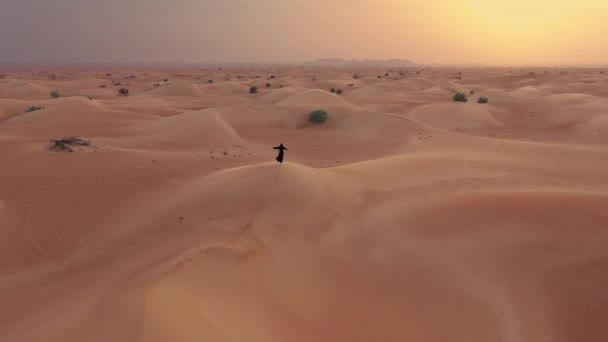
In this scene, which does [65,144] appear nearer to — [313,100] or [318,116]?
[318,116]

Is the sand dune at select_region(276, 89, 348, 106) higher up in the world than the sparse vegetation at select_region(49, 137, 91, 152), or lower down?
higher up

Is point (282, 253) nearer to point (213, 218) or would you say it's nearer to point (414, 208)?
point (213, 218)

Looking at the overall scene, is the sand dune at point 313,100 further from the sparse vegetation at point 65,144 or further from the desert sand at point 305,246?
the sparse vegetation at point 65,144

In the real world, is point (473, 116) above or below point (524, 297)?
above

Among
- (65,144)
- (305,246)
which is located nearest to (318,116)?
(65,144)

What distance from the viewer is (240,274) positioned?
6324 millimetres

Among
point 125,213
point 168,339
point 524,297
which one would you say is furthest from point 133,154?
point 524,297

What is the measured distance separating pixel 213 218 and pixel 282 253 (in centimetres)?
232

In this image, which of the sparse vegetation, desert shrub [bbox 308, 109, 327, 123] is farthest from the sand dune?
the sparse vegetation

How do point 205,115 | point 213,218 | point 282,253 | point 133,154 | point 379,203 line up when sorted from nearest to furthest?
point 282,253 → point 213,218 → point 379,203 → point 133,154 → point 205,115

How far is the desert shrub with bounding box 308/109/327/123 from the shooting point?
2403 centimetres

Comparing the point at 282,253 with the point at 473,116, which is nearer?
the point at 282,253

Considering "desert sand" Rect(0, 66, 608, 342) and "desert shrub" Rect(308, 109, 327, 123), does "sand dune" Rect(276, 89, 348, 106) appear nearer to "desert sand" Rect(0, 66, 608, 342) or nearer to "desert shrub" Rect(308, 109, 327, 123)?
"desert shrub" Rect(308, 109, 327, 123)

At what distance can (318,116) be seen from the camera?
24078mm
